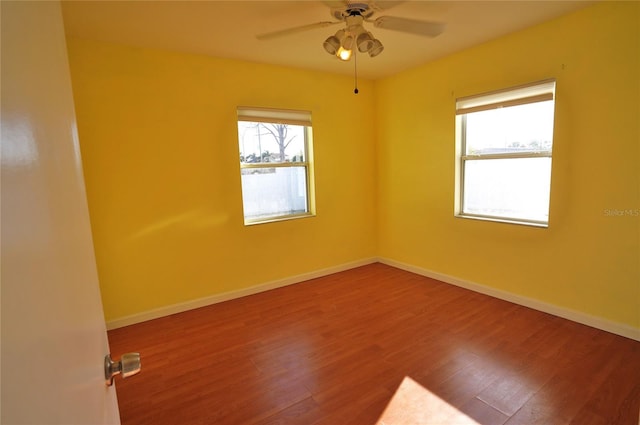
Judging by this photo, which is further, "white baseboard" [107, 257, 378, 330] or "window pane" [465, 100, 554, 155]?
"white baseboard" [107, 257, 378, 330]

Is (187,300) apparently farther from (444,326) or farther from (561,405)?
(561,405)

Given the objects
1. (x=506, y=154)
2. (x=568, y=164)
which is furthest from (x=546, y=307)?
(x=506, y=154)

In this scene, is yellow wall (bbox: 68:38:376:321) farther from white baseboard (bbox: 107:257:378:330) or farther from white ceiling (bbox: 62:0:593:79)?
white ceiling (bbox: 62:0:593:79)

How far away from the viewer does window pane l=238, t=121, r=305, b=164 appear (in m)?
3.50

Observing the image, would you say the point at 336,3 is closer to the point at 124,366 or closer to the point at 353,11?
the point at 353,11

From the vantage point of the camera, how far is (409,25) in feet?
6.93

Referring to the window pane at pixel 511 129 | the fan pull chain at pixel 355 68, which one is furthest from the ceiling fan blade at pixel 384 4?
the window pane at pixel 511 129

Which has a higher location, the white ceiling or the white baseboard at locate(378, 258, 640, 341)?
the white ceiling

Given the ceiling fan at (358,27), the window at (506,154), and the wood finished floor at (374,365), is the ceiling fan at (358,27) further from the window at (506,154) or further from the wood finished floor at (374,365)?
the wood finished floor at (374,365)

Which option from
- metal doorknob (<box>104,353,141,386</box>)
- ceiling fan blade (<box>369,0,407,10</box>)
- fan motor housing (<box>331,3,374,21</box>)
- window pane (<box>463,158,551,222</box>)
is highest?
ceiling fan blade (<box>369,0,407,10</box>)

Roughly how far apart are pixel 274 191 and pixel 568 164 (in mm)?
2826

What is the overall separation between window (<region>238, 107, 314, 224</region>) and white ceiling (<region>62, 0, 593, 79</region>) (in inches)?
26.0

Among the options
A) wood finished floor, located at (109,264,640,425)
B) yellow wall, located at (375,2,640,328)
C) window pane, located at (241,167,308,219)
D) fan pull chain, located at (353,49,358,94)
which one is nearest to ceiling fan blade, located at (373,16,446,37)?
fan pull chain, located at (353,49,358,94)

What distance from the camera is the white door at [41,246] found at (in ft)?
1.10
